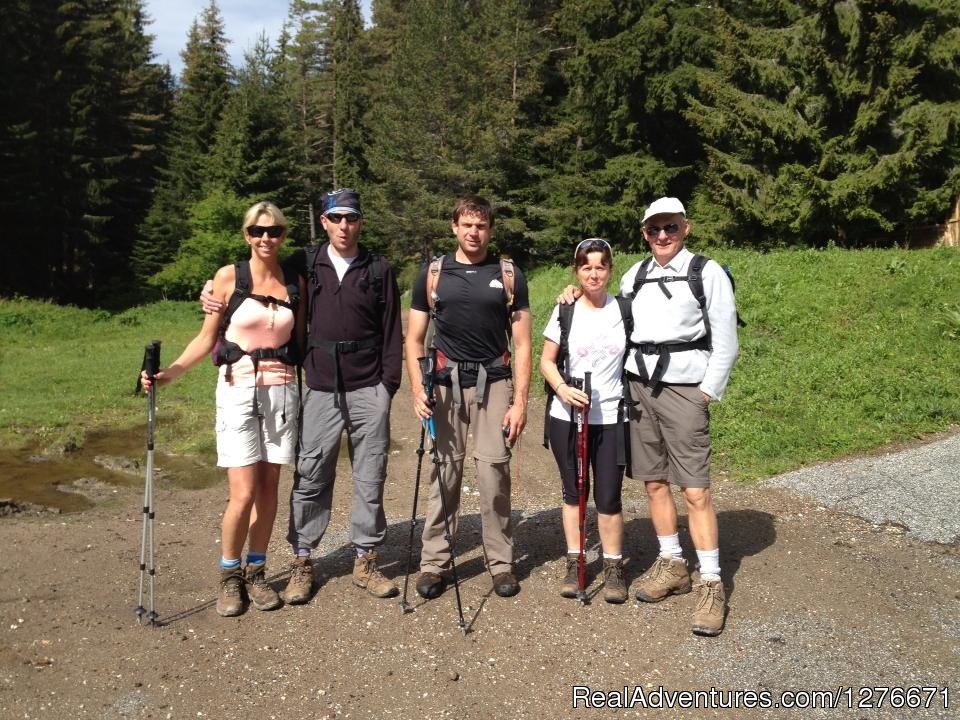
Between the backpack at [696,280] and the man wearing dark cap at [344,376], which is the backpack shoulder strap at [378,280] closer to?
the man wearing dark cap at [344,376]

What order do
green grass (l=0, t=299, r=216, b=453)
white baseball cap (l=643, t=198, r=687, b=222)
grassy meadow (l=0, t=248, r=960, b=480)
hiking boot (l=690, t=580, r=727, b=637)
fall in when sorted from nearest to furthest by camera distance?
1. hiking boot (l=690, t=580, r=727, b=637)
2. white baseball cap (l=643, t=198, r=687, b=222)
3. grassy meadow (l=0, t=248, r=960, b=480)
4. green grass (l=0, t=299, r=216, b=453)

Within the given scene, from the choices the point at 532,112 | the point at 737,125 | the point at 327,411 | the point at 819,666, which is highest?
the point at 532,112

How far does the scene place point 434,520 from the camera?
190 inches

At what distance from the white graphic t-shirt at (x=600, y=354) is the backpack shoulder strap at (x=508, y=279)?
319 mm

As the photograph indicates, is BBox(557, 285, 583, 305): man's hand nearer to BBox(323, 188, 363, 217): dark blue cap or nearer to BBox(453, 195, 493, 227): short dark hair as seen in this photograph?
BBox(453, 195, 493, 227): short dark hair

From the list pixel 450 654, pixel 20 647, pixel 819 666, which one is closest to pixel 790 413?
pixel 819 666

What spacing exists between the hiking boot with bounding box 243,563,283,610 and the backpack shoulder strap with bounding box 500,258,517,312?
2284 mm

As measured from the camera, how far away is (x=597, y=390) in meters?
4.60

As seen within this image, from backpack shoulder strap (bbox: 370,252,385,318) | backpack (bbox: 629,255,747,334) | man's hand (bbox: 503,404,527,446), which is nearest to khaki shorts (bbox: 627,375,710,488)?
backpack (bbox: 629,255,747,334)

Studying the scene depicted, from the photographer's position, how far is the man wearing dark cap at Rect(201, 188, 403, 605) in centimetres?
464

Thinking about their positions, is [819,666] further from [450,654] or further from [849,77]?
[849,77]

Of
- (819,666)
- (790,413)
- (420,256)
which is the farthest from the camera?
(420,256)

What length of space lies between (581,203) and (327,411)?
2857 centimetres

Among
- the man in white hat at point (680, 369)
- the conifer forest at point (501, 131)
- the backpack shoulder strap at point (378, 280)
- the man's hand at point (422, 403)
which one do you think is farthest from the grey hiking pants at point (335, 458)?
the conifer forest at point (501, 131)
